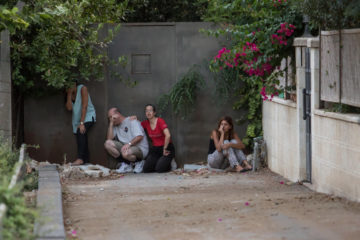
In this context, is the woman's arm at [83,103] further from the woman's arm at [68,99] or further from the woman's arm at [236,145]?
the woman's arm at [236,145]

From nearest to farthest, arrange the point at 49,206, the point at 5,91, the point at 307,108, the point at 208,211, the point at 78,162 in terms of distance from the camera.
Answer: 1. the point at 49,206
2. the point at 208,211
3. the point at 307,108
4. the point at 5,91
5. the point at 78,162

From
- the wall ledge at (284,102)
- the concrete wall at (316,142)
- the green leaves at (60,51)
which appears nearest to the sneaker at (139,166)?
the green leaves at (60,51)

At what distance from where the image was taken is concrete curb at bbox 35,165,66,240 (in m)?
5.64

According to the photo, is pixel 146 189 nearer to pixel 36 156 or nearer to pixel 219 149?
pixel 219 149

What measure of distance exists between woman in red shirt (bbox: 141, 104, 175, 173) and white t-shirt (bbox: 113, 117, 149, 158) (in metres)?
0.12

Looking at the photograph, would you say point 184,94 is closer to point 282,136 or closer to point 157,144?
point 157,144

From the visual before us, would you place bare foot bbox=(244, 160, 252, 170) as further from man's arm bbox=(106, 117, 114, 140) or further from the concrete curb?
the concrete curb

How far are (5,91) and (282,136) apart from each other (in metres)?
4.39

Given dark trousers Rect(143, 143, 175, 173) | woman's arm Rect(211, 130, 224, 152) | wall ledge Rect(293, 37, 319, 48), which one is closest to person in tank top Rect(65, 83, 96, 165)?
dark trousers Rect(143, 143, 175, 173)

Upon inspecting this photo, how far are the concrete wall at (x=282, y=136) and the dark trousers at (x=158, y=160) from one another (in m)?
1.72

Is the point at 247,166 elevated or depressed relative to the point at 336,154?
depressed

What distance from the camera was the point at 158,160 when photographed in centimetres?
1259

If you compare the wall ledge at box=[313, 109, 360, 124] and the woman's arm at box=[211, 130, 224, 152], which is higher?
the wall ledge at box=[313, 109, 360, 124]

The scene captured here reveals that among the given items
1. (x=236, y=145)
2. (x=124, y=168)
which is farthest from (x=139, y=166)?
(x=236, y=145)
